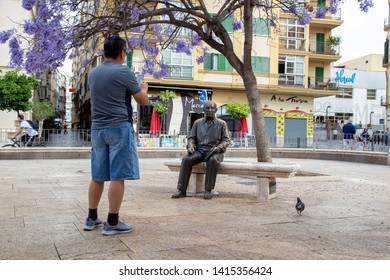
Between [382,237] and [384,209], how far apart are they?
193cm

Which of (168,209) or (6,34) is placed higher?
(6,34)

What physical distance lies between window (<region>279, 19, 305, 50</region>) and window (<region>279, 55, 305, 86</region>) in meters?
1.11

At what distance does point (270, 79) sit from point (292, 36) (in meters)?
5.20

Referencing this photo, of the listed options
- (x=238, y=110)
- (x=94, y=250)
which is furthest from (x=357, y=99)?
(x=94, y=250)

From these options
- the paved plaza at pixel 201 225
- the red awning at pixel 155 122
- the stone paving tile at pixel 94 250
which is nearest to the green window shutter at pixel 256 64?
the red awning at pixel 155 122

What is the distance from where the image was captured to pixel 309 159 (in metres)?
19.7

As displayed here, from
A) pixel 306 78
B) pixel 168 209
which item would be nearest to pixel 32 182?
pixel 168 209

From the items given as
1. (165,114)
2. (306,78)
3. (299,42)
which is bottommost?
(165,114)

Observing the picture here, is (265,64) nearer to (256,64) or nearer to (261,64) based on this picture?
(261,64)

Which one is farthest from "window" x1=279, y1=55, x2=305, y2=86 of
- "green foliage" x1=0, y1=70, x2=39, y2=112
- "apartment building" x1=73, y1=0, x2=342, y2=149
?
"green foliage" x1=0, y1=70, x2=39, y2=112

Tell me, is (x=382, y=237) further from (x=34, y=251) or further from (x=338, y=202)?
(x=34, y=251)

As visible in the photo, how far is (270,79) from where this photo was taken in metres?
35.1

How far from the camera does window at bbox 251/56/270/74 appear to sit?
34781 millimetres

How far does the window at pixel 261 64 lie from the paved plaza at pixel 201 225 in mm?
27143
